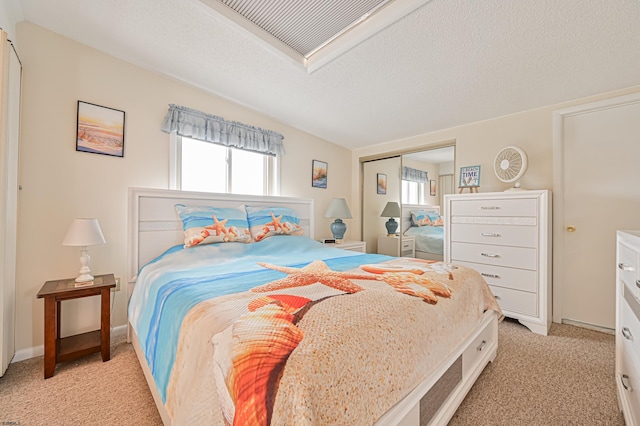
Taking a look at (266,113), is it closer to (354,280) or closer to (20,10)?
(20,10)

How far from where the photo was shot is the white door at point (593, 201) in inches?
87.4

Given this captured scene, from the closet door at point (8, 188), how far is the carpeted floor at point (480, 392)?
313mm

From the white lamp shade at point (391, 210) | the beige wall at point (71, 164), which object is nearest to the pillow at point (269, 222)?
the beige wall at point (71, 164)

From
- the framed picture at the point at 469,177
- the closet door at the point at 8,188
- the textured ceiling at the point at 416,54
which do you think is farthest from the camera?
the framed picture at the point at 469,177

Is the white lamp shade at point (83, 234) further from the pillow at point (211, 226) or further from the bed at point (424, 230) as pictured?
the bed at point (424, 230)

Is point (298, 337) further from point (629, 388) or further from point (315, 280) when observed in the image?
point (629, 388)

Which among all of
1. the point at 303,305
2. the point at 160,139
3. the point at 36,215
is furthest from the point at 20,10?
the point at 303,305

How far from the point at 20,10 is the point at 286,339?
280cm

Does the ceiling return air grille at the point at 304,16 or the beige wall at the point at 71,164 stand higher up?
the ceiling return air grille at the point at 304,16

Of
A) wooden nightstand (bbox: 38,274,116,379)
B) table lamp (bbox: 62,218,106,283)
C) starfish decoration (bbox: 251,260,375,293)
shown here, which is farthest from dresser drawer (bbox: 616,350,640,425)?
table lamp (bbox: 62,218,106,283)

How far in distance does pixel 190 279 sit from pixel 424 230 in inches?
118

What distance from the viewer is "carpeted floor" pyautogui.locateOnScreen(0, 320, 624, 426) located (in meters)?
1.31

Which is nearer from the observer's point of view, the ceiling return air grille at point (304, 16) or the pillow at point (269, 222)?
the ceiling return air grille at point (304, 16)

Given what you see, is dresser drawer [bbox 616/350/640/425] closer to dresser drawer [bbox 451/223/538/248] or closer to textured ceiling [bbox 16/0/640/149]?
dresser drawer [bbox 451/223/538/248]
